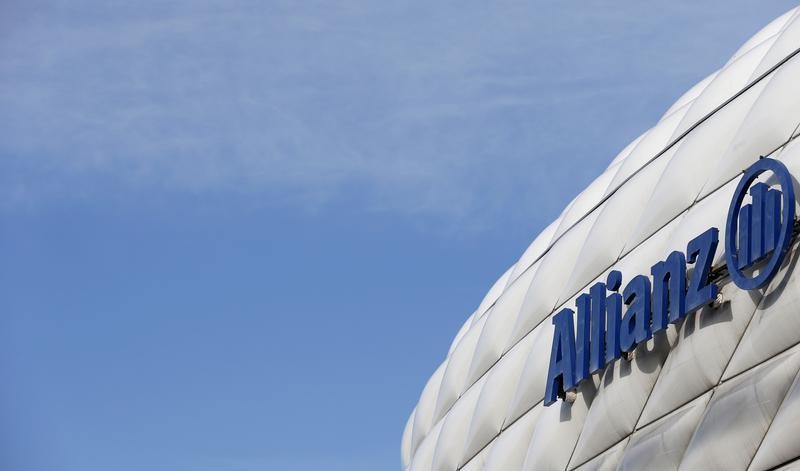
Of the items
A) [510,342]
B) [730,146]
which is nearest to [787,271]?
[730,146]

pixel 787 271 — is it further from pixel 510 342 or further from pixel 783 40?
pixel 510 342

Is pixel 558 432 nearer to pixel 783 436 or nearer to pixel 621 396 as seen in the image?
pixel 621 396

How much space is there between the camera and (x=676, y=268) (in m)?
19.4

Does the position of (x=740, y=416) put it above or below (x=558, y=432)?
below

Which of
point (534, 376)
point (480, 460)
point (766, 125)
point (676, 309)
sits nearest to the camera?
point (766, 125)

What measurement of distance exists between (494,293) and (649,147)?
8.66 metres

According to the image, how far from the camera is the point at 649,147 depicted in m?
25.3

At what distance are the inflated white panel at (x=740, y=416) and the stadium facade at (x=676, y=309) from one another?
0.02 metres

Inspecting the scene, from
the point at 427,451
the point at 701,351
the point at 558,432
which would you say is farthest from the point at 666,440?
Answer: the point at 427,451

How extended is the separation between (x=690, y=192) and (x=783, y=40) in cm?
319

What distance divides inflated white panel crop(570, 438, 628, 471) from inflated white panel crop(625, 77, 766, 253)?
144 inches

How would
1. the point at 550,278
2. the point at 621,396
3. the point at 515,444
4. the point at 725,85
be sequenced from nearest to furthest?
1. the point at 621,396
2. the point at 725,85
3. the point at 515,444
4. the point at 550,278

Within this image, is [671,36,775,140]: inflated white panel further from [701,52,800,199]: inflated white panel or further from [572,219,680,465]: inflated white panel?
[572,219,680,465]: inflated white panel

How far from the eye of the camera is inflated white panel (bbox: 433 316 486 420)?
31.0 meters
